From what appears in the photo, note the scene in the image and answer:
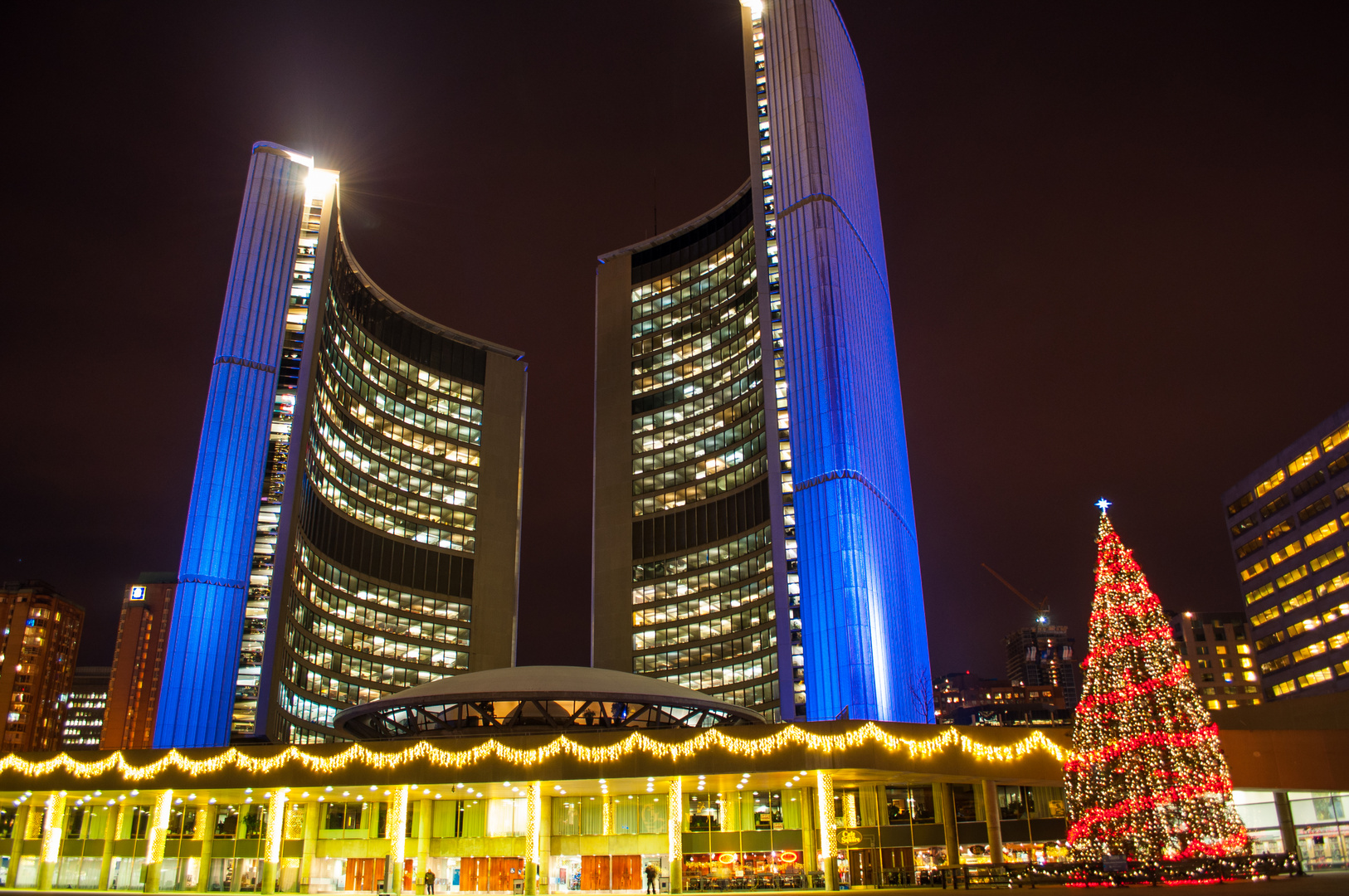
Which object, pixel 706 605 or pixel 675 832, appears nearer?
pixel 675 832

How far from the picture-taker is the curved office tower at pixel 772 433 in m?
104

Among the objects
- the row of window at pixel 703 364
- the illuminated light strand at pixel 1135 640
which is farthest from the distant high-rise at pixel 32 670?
the illuminated light strand at pixel 1135 640

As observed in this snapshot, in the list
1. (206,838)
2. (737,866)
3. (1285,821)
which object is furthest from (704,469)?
(1285,821)

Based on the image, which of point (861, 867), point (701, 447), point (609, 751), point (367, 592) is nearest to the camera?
point (609, 751)

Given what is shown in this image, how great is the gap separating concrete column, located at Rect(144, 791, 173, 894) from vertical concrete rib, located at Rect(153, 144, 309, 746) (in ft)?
129

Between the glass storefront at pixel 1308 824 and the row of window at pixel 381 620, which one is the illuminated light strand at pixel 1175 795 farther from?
the row of window at pixel 381 620

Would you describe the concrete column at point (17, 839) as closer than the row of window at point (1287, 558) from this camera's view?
Yes

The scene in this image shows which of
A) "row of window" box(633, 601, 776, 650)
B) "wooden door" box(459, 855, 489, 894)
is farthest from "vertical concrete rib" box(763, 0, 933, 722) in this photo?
"wooden door" box(459, 855, 489, 894)

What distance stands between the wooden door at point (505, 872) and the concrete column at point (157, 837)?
20.0 m

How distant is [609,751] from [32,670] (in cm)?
18926

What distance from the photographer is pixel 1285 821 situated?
4878 cm

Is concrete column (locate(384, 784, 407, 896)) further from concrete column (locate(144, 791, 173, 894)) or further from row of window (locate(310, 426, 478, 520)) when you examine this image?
row of window (locate(310, 426, 478, 520))

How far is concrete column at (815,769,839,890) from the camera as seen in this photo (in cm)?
4653

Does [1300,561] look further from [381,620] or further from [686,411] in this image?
[381,620]
